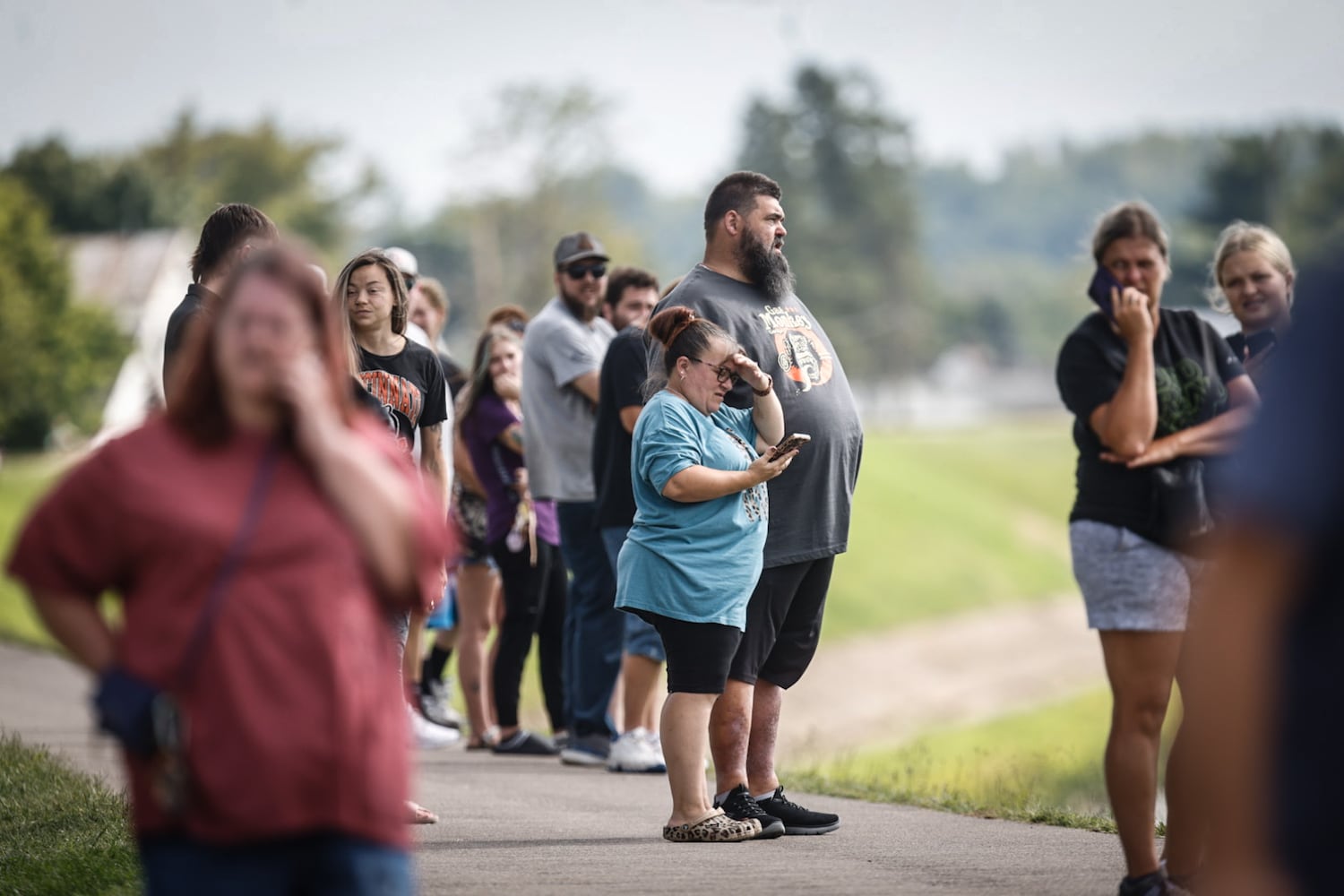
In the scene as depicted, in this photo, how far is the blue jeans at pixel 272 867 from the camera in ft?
10.9

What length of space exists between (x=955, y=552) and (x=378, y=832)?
145ft

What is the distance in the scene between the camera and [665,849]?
670 cm

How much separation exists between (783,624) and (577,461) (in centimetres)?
289

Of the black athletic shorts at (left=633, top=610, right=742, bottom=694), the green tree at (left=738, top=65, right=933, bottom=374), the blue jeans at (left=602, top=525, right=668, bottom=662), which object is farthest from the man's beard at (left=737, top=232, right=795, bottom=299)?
the green tree at (left=738, top=65, right=933, bottom=374)

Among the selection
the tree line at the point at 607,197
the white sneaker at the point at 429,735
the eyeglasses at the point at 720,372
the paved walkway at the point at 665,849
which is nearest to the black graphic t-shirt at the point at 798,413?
the eyeglasses at the point at 720,372

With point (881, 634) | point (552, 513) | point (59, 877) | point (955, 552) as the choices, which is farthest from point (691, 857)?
point (955, 552)

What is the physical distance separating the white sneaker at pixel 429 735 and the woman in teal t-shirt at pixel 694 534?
3.90 m

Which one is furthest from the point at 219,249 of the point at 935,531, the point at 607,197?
the point at 607,197

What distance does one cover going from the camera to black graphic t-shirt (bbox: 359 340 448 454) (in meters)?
Answer: 7.14

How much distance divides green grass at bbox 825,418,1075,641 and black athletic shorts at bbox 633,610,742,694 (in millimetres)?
26369

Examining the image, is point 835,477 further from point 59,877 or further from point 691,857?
point 59,877

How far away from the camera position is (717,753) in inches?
277

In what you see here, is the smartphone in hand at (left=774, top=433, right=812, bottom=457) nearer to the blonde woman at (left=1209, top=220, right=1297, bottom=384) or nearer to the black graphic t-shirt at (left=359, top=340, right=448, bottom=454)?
the black graphic t-shirt at (left=359, top=340, right=448, bottom=454)

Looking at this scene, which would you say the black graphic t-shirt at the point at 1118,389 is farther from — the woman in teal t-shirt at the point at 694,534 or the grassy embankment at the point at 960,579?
the grassy embankment at the point at 960,579
